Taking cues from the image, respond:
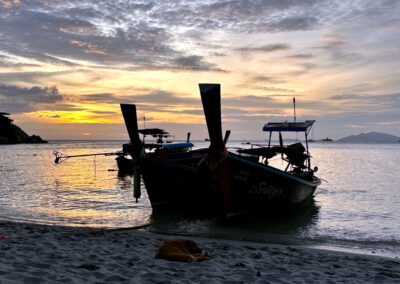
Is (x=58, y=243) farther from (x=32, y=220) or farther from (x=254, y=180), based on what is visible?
(x=254, y=180)

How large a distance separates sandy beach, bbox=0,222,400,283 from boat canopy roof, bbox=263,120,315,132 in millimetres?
9195

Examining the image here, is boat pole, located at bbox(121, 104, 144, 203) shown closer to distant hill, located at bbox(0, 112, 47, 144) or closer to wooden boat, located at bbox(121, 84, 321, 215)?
wooden boat, located at bbox(121, 84, 321, 215)

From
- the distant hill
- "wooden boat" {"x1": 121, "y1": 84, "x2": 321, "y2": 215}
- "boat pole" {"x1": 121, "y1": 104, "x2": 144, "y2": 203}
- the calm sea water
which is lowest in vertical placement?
the calm sea water

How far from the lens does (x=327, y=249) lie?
9.74 meters

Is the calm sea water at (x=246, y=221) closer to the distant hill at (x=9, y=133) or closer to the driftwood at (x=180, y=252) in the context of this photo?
the driftwood at (x=180, y=252)

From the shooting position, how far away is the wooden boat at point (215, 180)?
10297 millimetres

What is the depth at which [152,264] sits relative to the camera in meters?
6.45

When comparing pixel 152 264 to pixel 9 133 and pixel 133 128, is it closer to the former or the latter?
pixel 133 128

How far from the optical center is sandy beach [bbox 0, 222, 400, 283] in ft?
18.4

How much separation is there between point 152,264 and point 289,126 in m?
13.1

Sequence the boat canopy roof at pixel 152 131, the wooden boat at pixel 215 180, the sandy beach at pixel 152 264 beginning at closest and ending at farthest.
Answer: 1. the sandy beach at pixel 152 264
2. the wooden boat at pixel 215 180
3. the boat canopy roof at pixel 152 131

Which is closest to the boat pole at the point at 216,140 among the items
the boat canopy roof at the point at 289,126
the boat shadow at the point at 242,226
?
the boat shadow at the point at 242,226

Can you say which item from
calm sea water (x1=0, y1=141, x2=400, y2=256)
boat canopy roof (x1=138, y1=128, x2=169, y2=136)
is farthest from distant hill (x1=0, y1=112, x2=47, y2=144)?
calm sea water (x1=0, y1=141, x2=400, y2=256)

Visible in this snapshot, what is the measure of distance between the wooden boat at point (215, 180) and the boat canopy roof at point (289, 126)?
309cm
